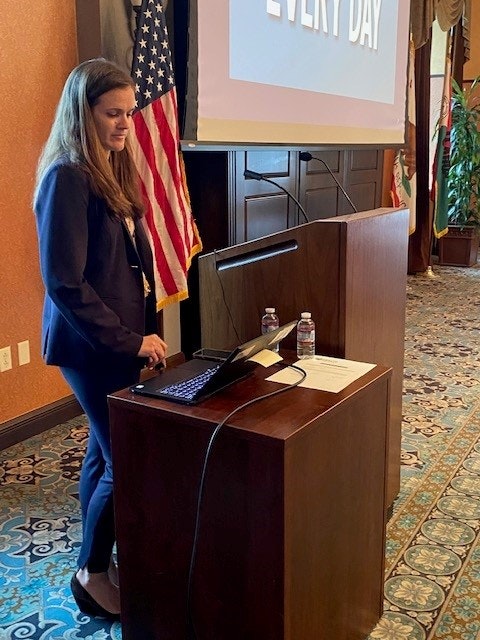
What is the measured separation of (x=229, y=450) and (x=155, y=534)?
12.6 inches

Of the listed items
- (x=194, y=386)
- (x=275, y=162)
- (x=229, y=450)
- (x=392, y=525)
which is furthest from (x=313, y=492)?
(x=275, y=162)

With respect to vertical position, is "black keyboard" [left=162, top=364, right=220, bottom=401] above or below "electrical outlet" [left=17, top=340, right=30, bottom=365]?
above

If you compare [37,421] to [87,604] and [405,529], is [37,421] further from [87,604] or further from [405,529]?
[405,529]

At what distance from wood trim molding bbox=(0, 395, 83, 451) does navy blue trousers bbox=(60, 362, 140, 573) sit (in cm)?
114

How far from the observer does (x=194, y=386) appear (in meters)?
1.50

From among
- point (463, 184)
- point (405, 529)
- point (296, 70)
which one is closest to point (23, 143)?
point (296, 70)

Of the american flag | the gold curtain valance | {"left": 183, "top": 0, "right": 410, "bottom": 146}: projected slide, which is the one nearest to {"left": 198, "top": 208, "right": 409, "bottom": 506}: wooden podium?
the american flag

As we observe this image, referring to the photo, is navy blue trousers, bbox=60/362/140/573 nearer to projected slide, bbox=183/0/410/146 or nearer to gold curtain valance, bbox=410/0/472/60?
projected slide, bbox=183/0/410/146

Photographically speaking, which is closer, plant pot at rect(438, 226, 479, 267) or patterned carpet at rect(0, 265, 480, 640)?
patterned carpet at rect(0, 265, 480, 640)

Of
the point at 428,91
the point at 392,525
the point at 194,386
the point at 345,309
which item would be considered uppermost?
the point at 428,91

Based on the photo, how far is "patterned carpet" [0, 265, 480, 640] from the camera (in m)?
1.79

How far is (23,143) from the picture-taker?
106 inches

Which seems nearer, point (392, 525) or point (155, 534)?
point (155, 534)

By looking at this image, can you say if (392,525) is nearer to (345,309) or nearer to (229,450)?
(345,309)
